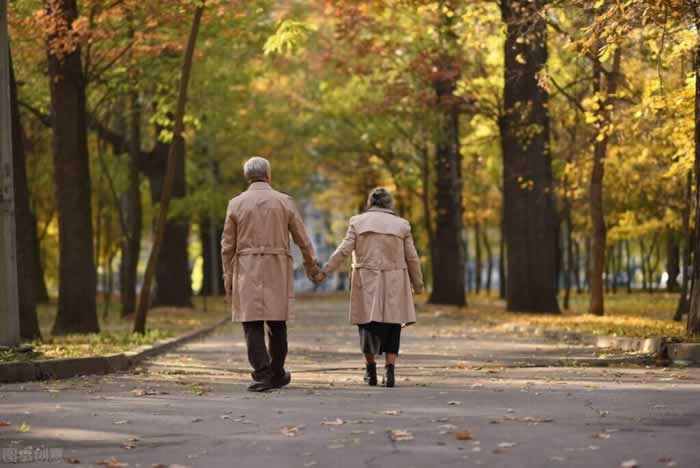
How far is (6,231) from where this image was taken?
16922 millimetres

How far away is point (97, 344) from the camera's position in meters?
21.1

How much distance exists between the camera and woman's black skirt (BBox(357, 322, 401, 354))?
Result: 1499 centimetres

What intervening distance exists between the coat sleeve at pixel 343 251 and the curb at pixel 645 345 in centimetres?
438

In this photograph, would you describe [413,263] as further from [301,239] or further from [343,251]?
[301,239]

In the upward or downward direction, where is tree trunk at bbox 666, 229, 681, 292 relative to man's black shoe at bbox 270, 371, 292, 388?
upward

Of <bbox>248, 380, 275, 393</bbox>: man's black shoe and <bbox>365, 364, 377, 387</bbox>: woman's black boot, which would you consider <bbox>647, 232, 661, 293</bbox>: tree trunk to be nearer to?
<bbox>365, 364, 377, 387</bbox>: woman's black boot

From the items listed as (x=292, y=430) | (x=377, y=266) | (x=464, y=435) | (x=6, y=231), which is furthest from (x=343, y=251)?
(x=464, y=435)

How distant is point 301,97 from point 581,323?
31.9 m

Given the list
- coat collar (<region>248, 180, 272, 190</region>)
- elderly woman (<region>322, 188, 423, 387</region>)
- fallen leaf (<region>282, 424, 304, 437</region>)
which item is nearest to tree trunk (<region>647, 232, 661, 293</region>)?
elderly woman (<region>322, 188, 423, 387</region>)

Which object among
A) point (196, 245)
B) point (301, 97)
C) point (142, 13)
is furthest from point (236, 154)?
point (196, 245)

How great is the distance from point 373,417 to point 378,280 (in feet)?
13.1

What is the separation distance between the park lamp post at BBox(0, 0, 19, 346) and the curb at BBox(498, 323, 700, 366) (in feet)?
24.8

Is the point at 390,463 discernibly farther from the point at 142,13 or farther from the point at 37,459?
the point at 142,13

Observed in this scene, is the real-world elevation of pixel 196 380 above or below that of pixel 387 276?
below
